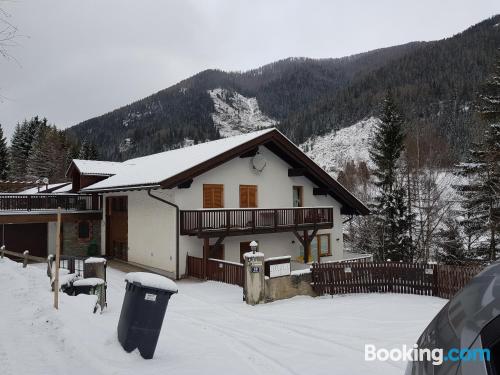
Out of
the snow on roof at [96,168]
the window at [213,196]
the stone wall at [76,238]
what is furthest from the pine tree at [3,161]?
the window at [213,196]

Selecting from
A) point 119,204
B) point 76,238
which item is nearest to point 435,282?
point 119,204

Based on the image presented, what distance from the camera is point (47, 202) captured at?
2327 cm

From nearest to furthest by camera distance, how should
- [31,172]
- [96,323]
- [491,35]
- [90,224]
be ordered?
[96,323]
[90,224]
[31,172]
[491,35]

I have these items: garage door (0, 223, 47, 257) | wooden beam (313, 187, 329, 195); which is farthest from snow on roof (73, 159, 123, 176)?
wooden beam (313, 187, 329, 195)

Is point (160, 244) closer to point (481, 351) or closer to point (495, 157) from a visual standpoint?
point (481, 351)

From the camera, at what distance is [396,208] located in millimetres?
27641

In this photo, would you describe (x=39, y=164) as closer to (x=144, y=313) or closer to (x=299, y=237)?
(x=299, y=237)

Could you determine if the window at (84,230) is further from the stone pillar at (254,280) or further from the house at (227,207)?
the stone pillar at (254,280)

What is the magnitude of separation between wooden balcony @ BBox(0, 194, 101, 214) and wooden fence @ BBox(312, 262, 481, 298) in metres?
17.3

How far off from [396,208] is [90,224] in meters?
22.4

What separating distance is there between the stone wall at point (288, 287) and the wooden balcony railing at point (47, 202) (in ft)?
53.8

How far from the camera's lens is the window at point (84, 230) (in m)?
24.8

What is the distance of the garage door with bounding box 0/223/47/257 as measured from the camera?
935 inches

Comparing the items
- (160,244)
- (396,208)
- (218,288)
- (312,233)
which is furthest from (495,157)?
(160,244)
